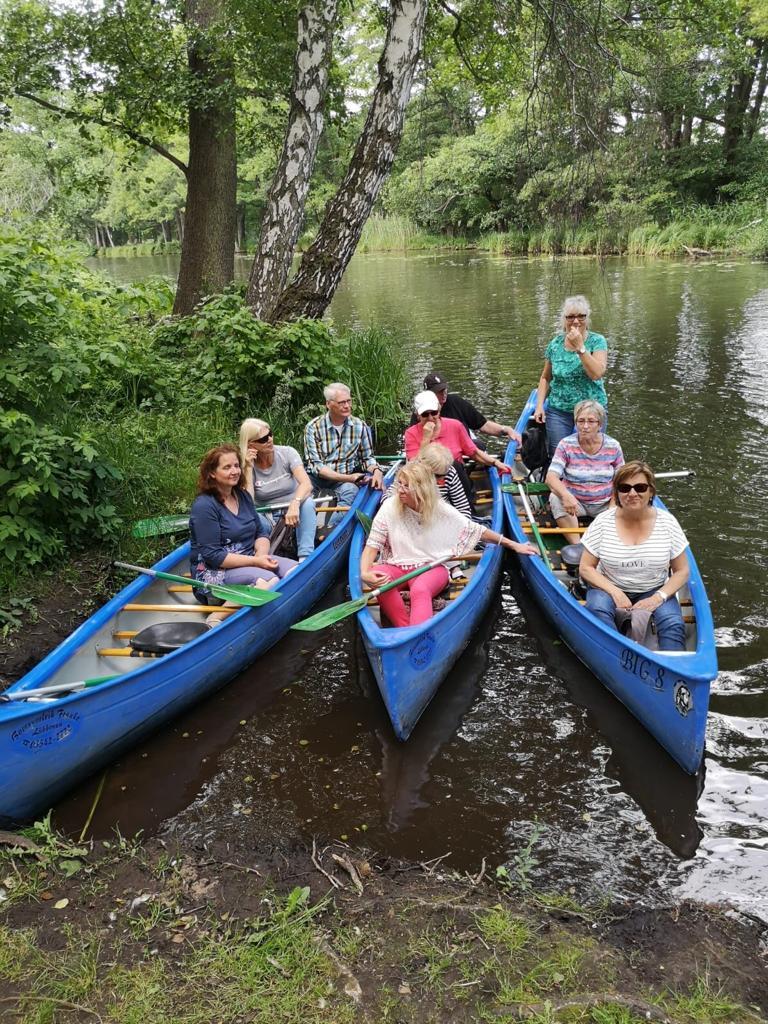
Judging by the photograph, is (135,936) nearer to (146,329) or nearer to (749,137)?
(146,329)

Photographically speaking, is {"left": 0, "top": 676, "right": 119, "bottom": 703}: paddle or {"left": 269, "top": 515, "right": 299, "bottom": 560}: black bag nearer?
{"left": 0, "top": 676, "right": 119, "bottom": 703}: paddle

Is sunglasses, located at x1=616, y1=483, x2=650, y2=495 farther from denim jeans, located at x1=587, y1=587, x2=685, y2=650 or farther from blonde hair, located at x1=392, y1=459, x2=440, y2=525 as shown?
blonde hair, located at x1=392, y1=459, x2=440, y2=525

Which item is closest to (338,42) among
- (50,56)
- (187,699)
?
(50,56)

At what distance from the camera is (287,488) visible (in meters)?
6.12

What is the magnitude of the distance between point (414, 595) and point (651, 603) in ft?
4.61

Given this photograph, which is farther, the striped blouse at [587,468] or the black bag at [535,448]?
the black bag at [535,448]

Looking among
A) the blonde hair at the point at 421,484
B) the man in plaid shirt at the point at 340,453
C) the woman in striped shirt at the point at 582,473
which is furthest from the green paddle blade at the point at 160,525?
the woman in striped shirt at the point at 582,473

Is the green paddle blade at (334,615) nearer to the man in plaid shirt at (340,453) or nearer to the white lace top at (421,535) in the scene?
the white lace top at (421,535)

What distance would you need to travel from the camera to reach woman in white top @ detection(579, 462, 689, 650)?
416 cm

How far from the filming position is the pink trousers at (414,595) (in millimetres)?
4531

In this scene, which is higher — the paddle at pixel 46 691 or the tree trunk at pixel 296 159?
the tree trunk at pixel 296 159

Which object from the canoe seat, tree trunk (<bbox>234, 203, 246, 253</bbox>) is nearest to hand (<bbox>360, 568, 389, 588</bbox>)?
the canoe seat

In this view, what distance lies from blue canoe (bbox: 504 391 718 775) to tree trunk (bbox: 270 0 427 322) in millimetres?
5154

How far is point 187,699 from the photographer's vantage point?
4.49 metres
